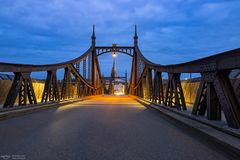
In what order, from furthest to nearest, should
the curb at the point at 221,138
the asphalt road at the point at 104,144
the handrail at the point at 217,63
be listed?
the handrail at the point at 217,63, the asphalt road at the point at 104,144, the curb at the point at 221,138

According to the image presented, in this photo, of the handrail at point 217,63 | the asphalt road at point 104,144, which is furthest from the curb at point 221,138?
the handrail at point 217,63

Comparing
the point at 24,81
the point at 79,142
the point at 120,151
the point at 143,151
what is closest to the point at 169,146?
the point at 143,151

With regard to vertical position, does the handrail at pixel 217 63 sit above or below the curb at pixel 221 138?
above

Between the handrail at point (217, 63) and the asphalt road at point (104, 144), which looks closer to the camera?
the asphalt road at point (104, 144)

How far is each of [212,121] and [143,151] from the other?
242 centimetres

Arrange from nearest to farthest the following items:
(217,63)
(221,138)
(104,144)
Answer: (221,138) < (104,144) < (217,63)

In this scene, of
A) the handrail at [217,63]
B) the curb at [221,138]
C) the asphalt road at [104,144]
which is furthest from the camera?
the handrail at [217,63]

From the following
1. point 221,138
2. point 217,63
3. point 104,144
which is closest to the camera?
point 221,138

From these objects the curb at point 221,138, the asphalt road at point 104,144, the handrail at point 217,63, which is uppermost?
the handrail at point 217,63

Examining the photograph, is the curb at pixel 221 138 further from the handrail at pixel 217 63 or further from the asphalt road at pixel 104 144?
the handrail at pixel 217 63

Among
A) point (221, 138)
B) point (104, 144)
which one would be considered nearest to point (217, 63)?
point (221, 138)

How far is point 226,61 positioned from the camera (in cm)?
548

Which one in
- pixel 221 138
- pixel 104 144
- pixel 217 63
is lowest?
pixel 104 144

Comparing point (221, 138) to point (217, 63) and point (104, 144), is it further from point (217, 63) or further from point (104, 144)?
point (104, 144)
